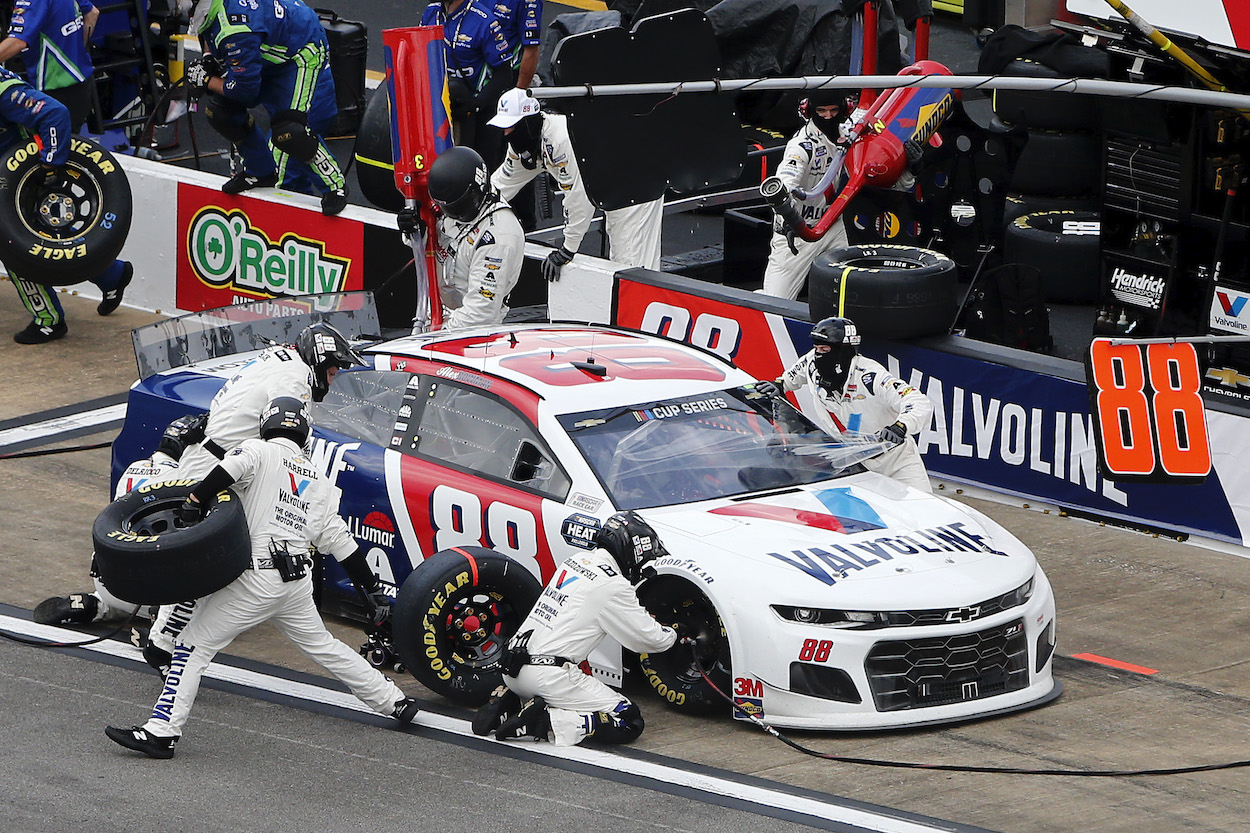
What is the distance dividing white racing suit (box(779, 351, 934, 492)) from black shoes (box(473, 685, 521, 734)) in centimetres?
234

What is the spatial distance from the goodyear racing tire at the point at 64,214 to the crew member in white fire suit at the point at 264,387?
5.73 m

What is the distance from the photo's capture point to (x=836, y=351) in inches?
379

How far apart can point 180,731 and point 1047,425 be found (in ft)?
18.3

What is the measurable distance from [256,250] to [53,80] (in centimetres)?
210

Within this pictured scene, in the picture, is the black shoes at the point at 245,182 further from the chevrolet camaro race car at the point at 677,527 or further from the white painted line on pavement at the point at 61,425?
the chevrolet camaro race car at the point at 677,527

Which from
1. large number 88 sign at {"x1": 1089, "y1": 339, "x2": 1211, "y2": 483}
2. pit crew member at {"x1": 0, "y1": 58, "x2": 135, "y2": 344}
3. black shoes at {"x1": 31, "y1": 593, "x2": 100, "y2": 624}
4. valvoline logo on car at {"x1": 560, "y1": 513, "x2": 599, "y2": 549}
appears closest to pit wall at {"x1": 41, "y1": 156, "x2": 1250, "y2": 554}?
pit crew member at {"x1": 0, "y1": 58, "x2": 135, "y2": 344}

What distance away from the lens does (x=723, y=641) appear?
784cm

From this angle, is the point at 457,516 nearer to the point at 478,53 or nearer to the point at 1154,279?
the point at 1154,279

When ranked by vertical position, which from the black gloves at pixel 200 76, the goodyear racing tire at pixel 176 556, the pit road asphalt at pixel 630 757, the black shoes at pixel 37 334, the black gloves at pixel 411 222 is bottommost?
the pit road asphalt at pixel 630 757

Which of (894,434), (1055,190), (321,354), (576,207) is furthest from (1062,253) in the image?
(321,354)

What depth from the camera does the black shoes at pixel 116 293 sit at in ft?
48.3

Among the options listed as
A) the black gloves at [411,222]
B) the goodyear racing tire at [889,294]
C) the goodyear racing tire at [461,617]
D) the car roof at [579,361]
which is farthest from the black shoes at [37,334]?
the goodyear racing tire at [461,617]

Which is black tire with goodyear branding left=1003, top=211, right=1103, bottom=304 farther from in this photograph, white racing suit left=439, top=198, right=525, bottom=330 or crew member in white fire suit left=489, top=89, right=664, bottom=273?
white racing suit left=439, top=198, right=525, bottom=330

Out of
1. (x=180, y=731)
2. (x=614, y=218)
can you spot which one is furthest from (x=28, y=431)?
(x=180, y=731)
